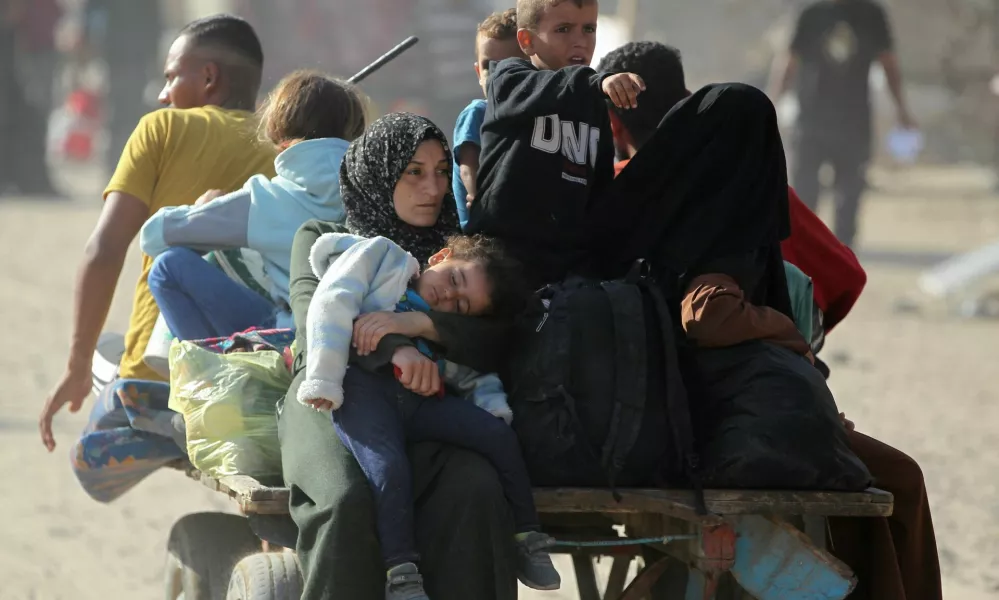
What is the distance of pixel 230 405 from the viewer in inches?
140

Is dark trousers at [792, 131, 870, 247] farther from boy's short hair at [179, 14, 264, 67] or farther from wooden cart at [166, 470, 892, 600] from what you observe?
wooden cart at [166, 470, 892, 600]

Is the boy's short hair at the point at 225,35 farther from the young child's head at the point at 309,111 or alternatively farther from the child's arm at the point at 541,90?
the child's arm at the point at 541,90

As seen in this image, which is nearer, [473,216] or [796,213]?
[473,216]

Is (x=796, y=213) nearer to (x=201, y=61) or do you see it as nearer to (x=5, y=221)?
(x=201, y=61)

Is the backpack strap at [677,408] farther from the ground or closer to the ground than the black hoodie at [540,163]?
closer to the ground

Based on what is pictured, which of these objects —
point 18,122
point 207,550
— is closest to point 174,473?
point 207,550

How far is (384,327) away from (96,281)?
5.46 ft

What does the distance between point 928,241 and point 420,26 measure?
10.4 meters

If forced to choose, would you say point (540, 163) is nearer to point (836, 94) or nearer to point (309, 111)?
point (309, 111)

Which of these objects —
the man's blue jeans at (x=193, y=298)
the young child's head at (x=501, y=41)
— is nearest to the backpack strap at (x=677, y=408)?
the man's blue jeans at (x=193, y=298)

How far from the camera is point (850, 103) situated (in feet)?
43.3

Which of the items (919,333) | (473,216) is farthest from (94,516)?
(919,333)

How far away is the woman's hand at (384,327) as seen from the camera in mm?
3299

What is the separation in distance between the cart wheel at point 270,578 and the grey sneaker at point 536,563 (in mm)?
524
